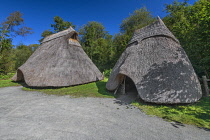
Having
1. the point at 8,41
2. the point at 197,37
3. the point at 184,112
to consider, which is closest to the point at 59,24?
the point at 8,41

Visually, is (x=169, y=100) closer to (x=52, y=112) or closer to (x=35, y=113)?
(x=52, y=112)

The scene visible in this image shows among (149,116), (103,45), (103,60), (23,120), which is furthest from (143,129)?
(103,45)

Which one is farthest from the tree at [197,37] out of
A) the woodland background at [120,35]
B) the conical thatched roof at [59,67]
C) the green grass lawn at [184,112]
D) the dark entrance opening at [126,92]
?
the conical thatched roof at [59,67]

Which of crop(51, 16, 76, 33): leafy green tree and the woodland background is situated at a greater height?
crop(51, 16, 76, 33): leafy green tree

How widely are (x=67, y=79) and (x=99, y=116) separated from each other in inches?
230

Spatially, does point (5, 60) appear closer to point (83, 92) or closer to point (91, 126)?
point (83, 92)

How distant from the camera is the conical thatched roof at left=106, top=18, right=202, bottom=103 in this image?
14.9 ft

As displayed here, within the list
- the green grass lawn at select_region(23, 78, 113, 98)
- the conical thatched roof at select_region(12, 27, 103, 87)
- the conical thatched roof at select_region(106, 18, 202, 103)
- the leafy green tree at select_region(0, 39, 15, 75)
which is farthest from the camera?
the leafy green tree at select_region(0, 39, 15, 75)

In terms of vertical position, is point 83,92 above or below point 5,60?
below

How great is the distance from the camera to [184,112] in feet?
13.1

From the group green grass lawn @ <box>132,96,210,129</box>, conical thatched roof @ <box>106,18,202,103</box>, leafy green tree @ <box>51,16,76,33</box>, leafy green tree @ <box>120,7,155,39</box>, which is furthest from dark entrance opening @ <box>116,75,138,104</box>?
leafy green tree @ <box>51,16,76,33</box>

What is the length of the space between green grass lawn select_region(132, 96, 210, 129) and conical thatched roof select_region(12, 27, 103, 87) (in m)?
6.35

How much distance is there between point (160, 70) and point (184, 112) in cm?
203

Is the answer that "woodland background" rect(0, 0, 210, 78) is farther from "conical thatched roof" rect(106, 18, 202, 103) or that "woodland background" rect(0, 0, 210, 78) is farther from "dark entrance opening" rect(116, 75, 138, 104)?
"dark entrance opening" rect(116, 75, 138, 104)
